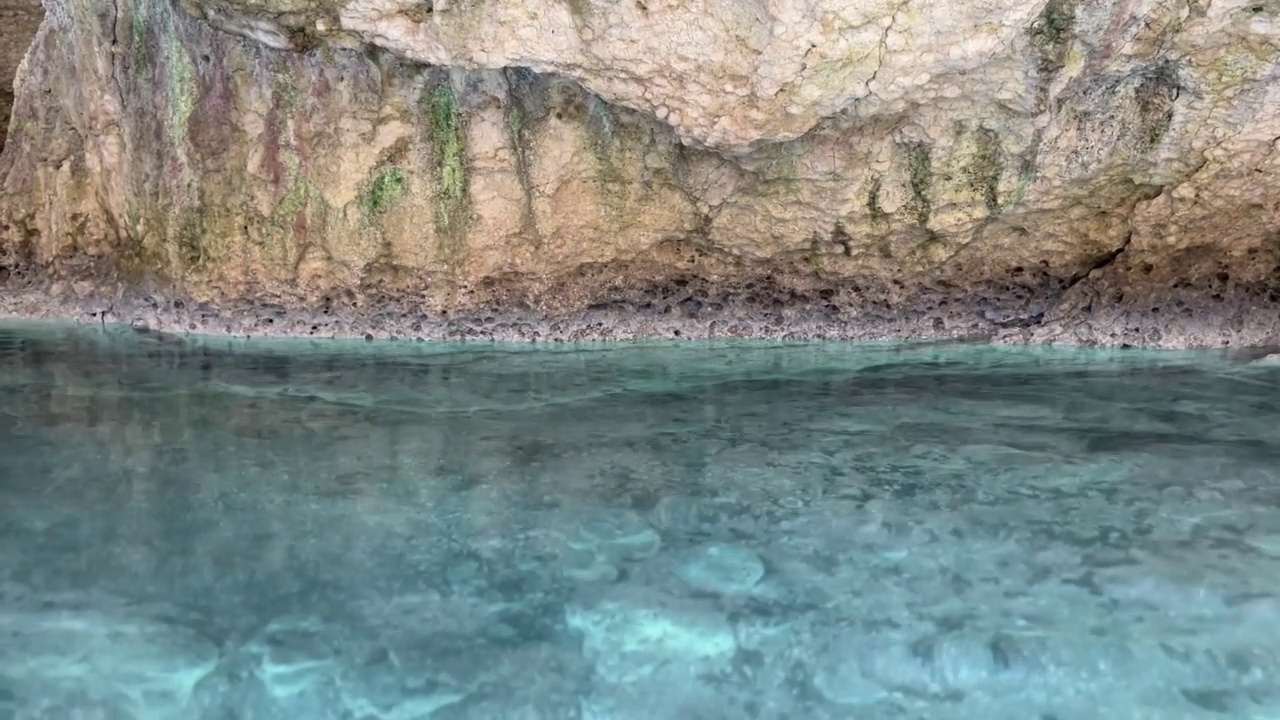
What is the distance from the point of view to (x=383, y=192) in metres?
6.14

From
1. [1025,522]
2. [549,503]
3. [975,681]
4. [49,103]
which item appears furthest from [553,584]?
[49,103]

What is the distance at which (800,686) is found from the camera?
7.32 feet

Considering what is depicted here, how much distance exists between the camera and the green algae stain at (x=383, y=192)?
609 cm

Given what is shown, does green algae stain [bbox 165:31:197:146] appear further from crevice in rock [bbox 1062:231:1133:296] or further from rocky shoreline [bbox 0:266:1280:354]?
crevice in rock [bbox 1062:231:1133:296]

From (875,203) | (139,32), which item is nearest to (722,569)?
(875,203)

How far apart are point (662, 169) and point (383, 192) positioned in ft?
5.90

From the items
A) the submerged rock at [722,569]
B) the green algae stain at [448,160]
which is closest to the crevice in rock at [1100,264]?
the green algae stain at [448,160]

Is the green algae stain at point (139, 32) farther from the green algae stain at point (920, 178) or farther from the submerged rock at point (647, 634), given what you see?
the submerged rock at point (647, 634)

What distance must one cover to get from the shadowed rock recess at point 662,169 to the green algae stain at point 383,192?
1 cm

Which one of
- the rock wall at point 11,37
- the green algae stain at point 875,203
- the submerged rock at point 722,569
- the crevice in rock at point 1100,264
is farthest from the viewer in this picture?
the rock wall at point 11,37

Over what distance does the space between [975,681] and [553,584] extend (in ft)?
3.69

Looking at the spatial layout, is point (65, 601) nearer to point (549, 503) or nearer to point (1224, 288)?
point (549, 503)

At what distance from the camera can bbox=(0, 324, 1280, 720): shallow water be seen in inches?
87.8

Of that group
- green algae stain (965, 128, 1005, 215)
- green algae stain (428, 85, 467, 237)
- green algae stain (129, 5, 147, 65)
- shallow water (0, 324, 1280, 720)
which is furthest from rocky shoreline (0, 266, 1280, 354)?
green algae stain (129, 5, 147, 65)
